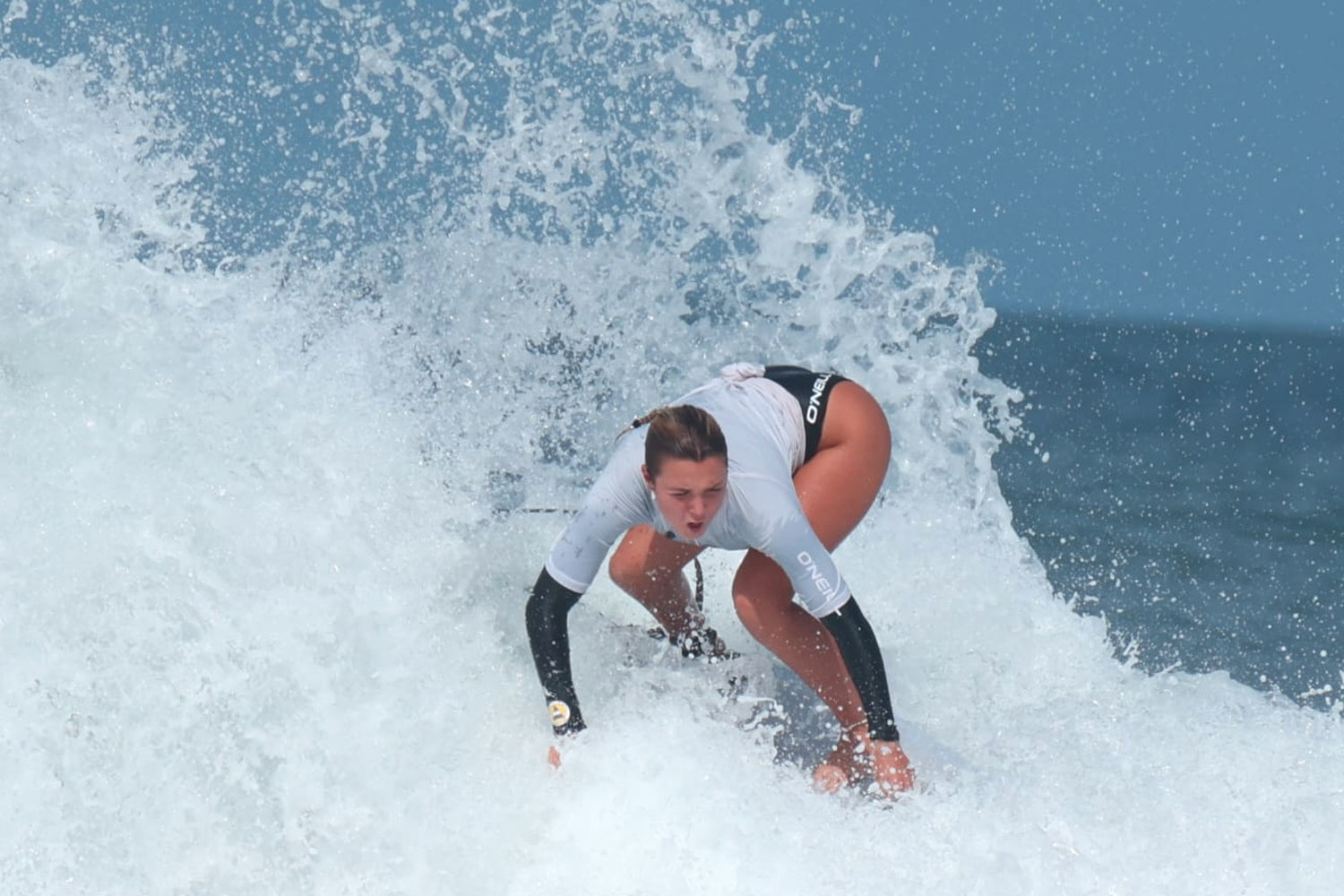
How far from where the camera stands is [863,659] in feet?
15.5

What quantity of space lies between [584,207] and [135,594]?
3659mm

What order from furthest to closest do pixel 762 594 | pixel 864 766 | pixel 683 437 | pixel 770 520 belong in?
pixel 762 594 < pixel 864 766 < pixel 770 520 < pixel 683 437

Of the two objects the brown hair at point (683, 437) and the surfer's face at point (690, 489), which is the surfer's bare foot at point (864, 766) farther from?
the brown hair at point (683, 437)

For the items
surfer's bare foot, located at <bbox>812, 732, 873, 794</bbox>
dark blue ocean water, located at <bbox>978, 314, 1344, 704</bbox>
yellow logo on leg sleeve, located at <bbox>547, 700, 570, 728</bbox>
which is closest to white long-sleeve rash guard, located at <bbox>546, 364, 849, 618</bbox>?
yellow logo on leg sleeve, located at <bbox>547, 700, 570, 728</bbox>

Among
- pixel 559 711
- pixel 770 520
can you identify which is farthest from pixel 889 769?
pixel 559 711

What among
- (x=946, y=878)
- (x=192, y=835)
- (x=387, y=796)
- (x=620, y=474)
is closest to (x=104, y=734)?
(x=192, y=835)

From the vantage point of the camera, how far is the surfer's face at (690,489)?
14.6ft

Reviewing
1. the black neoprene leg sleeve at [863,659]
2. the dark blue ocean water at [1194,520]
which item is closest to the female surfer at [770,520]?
the black neoprene leg sleeve at [863,659]

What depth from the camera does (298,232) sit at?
7.45 metres

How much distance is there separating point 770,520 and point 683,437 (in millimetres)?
421

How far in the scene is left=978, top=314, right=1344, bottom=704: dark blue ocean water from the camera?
10.7m

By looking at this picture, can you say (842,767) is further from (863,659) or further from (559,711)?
(559,711)

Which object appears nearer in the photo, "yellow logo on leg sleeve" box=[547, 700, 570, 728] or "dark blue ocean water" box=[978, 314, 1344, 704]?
"yellow logo on leg sleeve" box=[547, 700, 570, 728]

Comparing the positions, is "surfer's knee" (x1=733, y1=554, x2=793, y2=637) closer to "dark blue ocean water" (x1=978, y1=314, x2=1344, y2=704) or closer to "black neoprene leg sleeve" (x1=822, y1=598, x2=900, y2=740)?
"black neoprene leg sleeve" (x1=822, y1=598, x2=900, y2=740)
